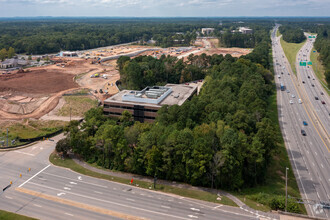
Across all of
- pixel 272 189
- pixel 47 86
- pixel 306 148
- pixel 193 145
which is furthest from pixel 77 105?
pixel 306 148

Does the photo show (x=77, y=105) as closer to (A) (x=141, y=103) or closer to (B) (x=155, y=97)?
(A) (x=141, y=103)

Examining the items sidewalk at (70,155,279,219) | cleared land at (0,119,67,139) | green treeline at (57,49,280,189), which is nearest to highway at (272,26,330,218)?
sidewalk at (70,155,279,219)

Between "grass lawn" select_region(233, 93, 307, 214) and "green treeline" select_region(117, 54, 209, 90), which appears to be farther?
"green treeline" select_region(117, 54, 209, 90)

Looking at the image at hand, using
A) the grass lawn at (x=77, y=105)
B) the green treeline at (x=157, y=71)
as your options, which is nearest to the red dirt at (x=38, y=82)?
the grass lawn at (x=77, y=105)

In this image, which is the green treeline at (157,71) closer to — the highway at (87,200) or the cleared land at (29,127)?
the cleared land at (29,127)

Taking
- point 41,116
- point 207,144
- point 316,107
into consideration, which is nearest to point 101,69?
point 41,116

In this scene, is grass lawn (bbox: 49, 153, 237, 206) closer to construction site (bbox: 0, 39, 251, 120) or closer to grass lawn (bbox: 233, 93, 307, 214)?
grass lawn (bbox: 233, 93, 307, 214)
